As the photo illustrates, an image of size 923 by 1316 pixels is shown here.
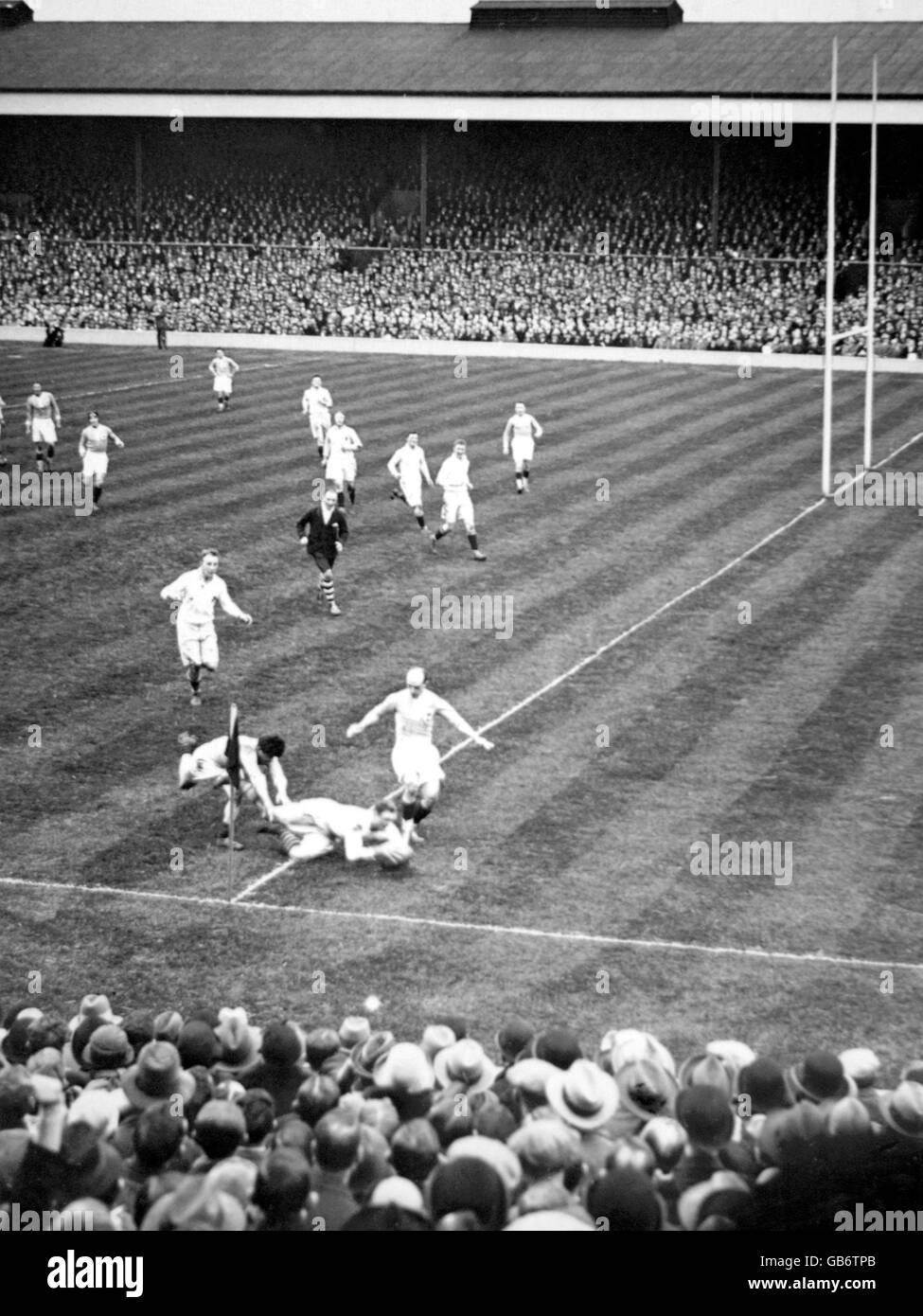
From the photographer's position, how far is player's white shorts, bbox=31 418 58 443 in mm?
32625

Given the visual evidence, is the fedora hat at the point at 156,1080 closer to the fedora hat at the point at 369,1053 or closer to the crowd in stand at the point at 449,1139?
the crowd in stand at the point at 449,1139

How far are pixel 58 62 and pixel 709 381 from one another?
34.9m

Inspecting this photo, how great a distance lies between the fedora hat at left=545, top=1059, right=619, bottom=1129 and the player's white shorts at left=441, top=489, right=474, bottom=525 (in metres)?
18.7

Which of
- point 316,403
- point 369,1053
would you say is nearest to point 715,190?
point 316,403

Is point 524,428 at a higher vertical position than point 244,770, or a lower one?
higher

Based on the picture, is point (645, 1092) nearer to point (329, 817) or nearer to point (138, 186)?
point (329, 817)

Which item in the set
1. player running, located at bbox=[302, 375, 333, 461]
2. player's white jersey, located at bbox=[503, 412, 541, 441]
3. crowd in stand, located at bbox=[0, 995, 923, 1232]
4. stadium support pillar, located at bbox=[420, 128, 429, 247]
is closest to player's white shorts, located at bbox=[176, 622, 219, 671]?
crowd in stand, located at bbox=[0, 995, 923, 1232]

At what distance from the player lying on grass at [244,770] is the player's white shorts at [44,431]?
56.9ft

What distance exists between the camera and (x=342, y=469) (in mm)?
28406

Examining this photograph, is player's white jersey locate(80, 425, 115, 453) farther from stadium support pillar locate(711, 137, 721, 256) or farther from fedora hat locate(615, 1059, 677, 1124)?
stadium support pillar locate(711, 137, 721, 256)

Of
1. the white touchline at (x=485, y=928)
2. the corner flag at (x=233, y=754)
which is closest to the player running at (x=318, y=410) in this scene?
the corner flag at (x=233, y=754)

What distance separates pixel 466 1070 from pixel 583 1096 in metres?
0.68

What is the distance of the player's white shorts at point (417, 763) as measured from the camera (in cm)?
1585

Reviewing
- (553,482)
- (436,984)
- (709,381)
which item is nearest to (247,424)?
(553,482)
